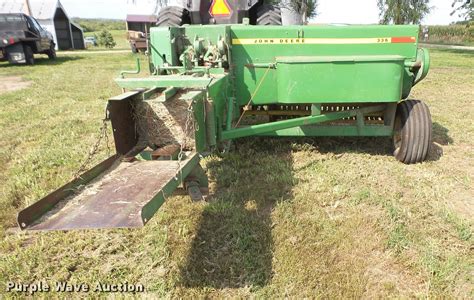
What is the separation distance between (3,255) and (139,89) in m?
1.48

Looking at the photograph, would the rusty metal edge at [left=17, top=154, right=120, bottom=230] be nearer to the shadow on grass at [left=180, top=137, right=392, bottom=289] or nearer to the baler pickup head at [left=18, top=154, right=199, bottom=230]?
the baler pickup head at [left=18, top=154, right=199, bottom=230]

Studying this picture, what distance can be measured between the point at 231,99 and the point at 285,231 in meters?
1.34

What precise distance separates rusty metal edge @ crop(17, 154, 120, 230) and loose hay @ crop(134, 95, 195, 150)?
1.22ft

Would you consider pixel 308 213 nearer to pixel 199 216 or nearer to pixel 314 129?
pixel 199 216

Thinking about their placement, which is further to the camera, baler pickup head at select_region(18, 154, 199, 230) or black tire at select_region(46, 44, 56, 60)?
black tire at select_region(46, 44, 56, 60)

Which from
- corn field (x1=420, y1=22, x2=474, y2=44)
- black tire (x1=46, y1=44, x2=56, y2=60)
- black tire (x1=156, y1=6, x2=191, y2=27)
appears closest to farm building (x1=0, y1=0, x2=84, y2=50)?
black tire (x1=46, y1=44, x2=56, y2=60)

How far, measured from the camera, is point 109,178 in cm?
247

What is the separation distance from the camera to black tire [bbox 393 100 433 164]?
384 centimetres

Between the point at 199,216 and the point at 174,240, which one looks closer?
the point at 174,240

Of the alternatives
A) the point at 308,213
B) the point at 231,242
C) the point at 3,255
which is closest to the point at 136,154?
the point at 231,242

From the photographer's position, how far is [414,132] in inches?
151

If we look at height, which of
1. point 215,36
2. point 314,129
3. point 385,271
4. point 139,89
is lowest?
point 385,271

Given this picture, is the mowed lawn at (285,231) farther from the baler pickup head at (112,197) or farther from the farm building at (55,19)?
the farm building at (55,19)

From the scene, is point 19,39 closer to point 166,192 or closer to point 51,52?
point 51,52
